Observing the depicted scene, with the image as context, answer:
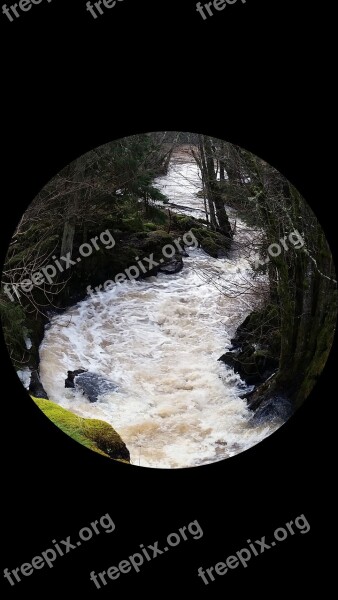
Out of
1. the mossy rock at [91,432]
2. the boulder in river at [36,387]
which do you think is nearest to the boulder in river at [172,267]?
the boulder in river at [36,387]

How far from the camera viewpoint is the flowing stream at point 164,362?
8.16 meters

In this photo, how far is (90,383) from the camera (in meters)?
9.54

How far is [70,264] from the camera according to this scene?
12.2m

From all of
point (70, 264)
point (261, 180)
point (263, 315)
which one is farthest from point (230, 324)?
point (261, 180)

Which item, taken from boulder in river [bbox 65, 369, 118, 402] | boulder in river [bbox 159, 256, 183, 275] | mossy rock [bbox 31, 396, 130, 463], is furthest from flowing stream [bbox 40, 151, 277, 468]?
Result: mossy rock [bbox 31, 396, 130, 463]

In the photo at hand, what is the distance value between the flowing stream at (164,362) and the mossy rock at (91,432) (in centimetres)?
131

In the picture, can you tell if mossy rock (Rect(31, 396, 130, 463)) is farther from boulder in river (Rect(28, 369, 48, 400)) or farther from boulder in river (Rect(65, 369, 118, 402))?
boulder in river (Rect(65, 369, 118, 402))

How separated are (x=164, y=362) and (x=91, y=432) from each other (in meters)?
4.57

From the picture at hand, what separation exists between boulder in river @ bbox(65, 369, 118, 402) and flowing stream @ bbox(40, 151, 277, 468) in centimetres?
15

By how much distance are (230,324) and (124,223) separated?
4.69 meters

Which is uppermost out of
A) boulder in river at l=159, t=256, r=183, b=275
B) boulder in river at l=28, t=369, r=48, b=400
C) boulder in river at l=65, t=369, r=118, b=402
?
boulder in river at l=159, t=256, r=183, b=275

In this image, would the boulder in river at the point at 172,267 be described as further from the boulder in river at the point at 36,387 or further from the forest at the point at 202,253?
the boulder in river at the point at 36,387

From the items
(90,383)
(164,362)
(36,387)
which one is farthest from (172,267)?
(36,387)

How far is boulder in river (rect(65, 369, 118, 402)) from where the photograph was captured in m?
9.29
